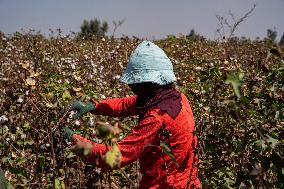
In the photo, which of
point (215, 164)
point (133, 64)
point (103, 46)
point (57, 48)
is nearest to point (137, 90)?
point (133, 64)

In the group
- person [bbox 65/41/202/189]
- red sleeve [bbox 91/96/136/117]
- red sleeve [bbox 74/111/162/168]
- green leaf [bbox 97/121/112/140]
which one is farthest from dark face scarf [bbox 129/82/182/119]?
green leaf [bbox 97/121/112/140]

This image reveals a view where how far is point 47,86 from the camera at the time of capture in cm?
375

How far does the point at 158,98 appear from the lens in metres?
2.63

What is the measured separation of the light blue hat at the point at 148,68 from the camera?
2629 mm

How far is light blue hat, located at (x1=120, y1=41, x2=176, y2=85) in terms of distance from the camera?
2.63 meters

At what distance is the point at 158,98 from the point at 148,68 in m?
0.18

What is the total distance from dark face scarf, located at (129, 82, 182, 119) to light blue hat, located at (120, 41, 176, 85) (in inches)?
2.4

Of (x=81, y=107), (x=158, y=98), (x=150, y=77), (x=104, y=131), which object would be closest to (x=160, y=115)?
(x=158, y=98)

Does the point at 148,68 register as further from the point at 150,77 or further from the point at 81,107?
the point at 81,107

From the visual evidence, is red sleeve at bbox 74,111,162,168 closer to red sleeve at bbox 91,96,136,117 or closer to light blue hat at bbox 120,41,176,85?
light blue hat at bbox 120,41,176,85

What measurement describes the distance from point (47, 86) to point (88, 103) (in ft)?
1.96

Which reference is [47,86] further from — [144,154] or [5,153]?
[144,154]

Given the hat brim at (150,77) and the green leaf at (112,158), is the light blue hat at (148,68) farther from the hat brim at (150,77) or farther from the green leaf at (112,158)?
the green leaf at (112,158)

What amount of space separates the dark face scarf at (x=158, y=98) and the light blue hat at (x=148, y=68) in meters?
0.06
